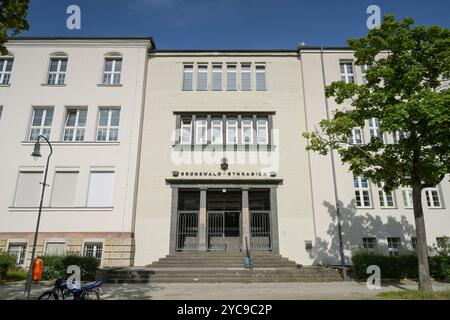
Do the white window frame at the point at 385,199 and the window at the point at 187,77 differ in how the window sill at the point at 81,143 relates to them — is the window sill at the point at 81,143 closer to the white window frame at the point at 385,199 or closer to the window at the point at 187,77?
the window at the point at 187,77

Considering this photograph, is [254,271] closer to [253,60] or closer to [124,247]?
[124,247]

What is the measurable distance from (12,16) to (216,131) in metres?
12.3

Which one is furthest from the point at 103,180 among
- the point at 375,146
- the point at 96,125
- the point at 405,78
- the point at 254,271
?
the point at 405,78

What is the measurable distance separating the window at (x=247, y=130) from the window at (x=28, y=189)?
40.1ft

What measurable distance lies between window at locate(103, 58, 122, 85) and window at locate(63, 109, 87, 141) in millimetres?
2545

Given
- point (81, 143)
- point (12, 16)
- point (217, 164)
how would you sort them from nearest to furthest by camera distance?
point (12, 16), point (81, 143), point (217, 164)

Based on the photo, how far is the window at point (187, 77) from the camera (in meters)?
19.9

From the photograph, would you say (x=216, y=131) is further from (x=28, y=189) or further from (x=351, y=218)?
(x=28, y=189)

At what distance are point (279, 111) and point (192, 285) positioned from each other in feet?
38.7

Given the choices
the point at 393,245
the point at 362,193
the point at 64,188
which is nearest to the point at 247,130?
the point at 362,193

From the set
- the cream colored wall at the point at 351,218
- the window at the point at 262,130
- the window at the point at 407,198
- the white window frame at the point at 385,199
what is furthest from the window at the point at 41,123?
the window at the point at 407,198

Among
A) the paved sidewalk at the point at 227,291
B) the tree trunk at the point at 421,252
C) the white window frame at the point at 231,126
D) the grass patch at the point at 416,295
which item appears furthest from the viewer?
the white window frame at the point at 231,126

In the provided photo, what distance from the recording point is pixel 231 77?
20203 millimetres

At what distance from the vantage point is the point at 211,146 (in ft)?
60.4
